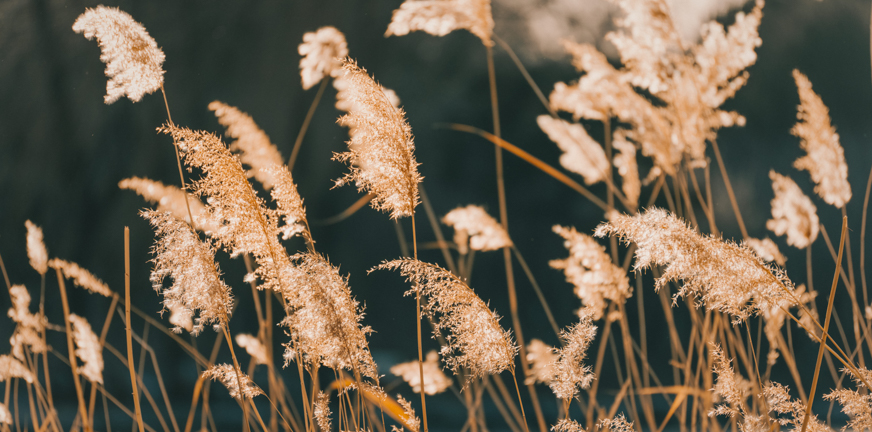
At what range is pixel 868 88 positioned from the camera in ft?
2.52

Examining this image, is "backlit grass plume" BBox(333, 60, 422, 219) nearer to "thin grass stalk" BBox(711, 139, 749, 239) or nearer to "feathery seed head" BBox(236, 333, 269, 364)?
"feathery seed head" BBox(236, 333, 269, 364)

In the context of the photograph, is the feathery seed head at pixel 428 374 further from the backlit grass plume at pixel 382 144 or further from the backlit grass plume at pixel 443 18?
the backlit grass plume at pixel 443 18

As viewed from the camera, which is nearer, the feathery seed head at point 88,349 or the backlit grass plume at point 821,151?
the backlit grass plume at point 821,151

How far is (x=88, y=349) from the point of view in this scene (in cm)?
85

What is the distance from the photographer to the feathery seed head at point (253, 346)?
796mm

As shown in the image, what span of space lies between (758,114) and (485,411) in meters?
0.81

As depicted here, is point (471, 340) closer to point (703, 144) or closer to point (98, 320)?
point (703, 144)

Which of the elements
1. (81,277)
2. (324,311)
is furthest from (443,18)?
(81,277)

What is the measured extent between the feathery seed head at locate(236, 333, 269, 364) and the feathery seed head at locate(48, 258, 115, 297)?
0.33m

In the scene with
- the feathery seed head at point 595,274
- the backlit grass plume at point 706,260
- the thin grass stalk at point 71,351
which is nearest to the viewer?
the backlit grass plume at point 706,260

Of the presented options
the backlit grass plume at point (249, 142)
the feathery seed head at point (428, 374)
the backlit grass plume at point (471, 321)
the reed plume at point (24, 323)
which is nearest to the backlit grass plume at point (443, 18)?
the backlit grass plume at point (249, 142)

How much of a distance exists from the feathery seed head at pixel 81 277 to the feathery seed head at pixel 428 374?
67 centimetres

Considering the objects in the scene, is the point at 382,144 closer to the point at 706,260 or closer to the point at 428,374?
the point at 706,260

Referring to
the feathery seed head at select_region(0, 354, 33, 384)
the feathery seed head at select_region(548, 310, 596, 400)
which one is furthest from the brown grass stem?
the feathery seed head at select_region(0, 354, 33, 384)
